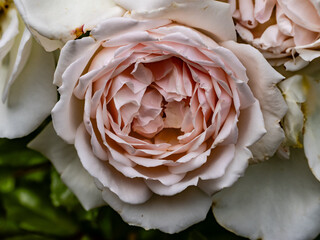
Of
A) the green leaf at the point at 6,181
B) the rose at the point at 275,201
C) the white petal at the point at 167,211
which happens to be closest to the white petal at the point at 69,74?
the white petal at the point at 167,211

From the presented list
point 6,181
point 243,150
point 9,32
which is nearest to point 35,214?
point 6,181

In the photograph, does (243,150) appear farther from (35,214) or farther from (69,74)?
(35,214)

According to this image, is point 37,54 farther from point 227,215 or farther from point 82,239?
point 82,239

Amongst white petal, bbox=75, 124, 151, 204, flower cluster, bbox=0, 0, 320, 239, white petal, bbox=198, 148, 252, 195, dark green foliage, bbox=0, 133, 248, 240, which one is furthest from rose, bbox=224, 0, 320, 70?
dark green foliage, bbox=0, 133, 248, 240

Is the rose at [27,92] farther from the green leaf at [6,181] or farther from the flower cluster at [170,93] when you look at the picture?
the green leaf at [6,181]

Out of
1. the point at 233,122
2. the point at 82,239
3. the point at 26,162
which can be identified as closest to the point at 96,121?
the point at 233,122

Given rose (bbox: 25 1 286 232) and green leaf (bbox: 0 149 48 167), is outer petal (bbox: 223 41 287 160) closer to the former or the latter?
rose (bbox: 25 1 286 232)

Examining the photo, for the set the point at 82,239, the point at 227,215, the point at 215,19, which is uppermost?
the point at 215,19
